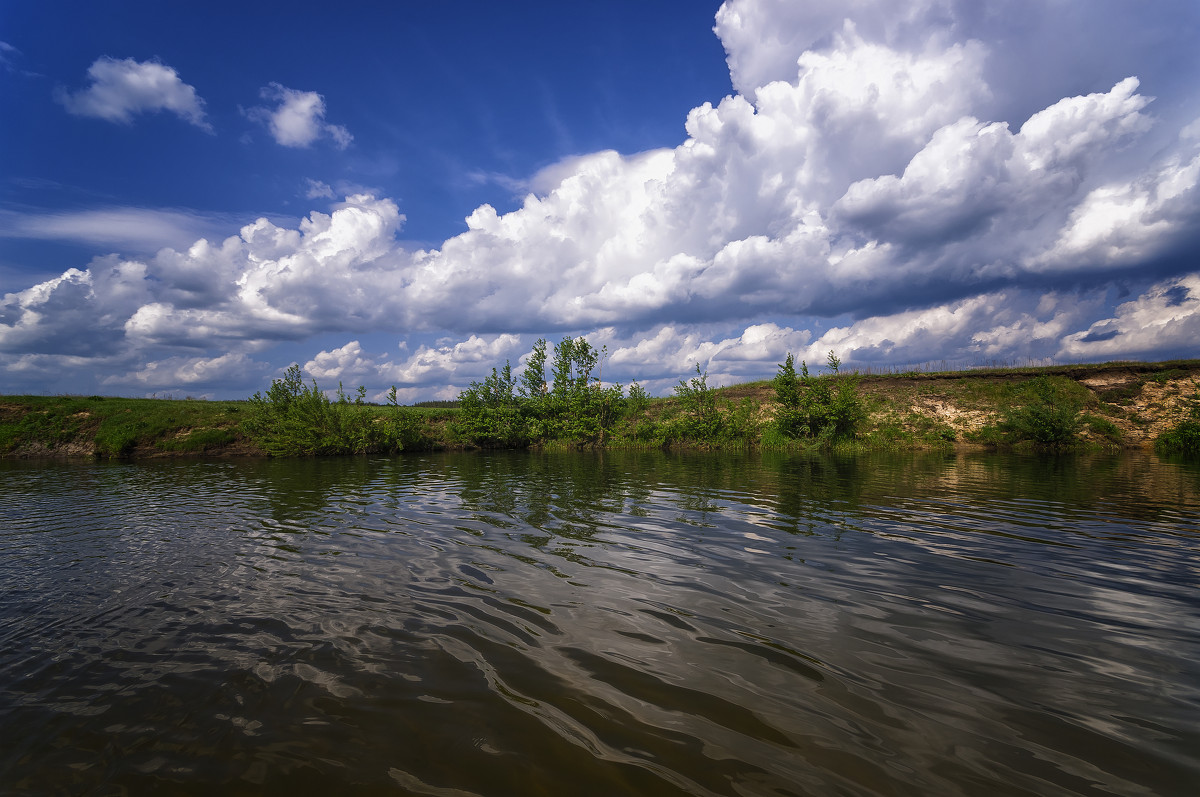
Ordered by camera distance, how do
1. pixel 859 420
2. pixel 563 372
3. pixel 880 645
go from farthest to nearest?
pixel 563 372, pixel 859 420, pixel 880 645

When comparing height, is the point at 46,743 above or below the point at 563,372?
below

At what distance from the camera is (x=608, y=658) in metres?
4.72

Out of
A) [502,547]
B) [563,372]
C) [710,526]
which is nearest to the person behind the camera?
[502,547]

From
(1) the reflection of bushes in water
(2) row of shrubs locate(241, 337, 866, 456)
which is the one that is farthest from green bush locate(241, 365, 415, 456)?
(1) the reflection of bushes in water

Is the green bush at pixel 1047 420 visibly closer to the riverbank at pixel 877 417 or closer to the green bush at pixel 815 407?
the riverbank at pixel 877 417

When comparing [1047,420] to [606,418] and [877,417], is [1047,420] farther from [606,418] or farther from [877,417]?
[606,418]

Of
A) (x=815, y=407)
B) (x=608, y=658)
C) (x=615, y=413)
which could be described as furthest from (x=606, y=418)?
(x=608, y=658)

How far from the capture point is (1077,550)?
837 cm

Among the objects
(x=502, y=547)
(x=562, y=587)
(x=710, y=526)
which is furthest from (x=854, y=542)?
(x=502, y=547)

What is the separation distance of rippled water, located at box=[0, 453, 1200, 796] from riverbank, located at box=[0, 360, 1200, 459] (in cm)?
3489

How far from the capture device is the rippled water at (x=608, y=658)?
3189 mm

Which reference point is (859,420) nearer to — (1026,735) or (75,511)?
(1026,735)

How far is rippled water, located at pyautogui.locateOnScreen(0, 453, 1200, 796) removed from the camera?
126 inches

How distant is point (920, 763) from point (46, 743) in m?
6.00
